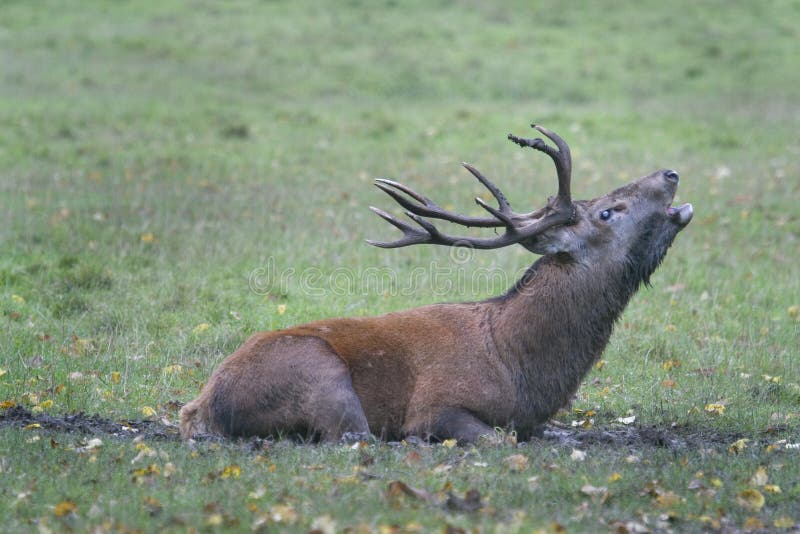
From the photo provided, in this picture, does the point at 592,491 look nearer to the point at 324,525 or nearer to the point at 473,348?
the point at 324,525

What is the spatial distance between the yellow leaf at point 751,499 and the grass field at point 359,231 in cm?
1

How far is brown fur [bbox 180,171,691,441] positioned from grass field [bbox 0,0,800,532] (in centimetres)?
39

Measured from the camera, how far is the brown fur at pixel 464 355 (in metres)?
6.45

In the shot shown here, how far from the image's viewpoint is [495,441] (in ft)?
21.0

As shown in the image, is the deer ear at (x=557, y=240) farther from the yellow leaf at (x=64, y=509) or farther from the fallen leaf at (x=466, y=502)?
the yellow leaf at (x=64, y=509)

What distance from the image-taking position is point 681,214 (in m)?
7.01

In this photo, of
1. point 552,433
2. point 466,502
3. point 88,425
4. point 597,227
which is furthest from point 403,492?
point 597,227

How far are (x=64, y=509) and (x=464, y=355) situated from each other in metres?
2.81

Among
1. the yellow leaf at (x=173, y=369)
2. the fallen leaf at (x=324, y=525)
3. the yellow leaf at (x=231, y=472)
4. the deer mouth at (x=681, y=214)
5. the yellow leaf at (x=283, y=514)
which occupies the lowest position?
the yellow leaf at (x=173, y=369)

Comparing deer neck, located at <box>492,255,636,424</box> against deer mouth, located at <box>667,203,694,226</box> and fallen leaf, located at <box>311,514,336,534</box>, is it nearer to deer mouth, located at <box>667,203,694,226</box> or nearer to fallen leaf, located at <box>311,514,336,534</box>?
deer mouth, located at <box>667,203,694,226</box>

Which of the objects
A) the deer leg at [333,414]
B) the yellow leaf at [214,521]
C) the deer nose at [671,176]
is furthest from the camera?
the deer nose at [671,176]

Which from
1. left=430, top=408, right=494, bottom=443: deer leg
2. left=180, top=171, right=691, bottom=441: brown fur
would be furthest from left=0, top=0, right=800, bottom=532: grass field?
left=180, top=171, right=691, bottom=441: brown fur

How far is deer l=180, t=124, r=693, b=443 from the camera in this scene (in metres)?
6.46

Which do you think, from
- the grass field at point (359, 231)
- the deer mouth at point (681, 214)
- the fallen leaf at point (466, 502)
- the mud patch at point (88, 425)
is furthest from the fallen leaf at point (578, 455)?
the mud patch at point (88, 425)
